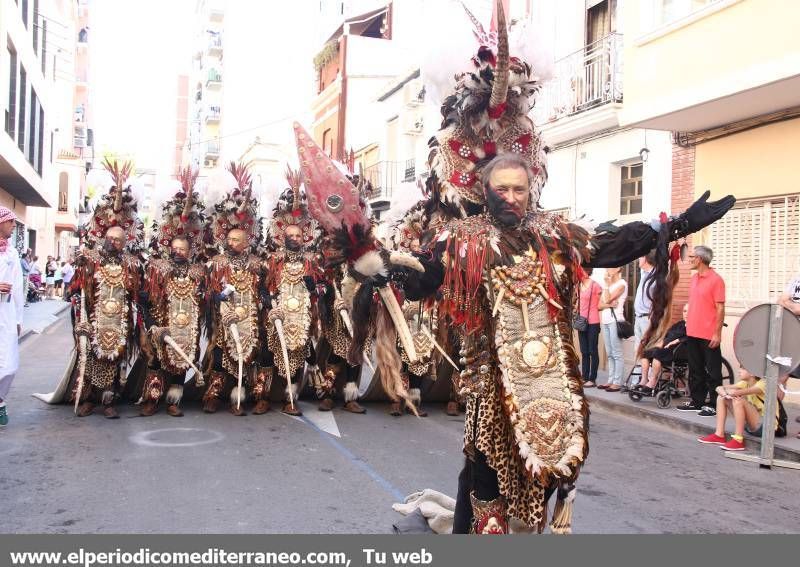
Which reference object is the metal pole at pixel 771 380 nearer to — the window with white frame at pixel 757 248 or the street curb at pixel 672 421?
the street curb at pixel 672 421

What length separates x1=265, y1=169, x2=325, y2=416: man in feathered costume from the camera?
28.0 ft

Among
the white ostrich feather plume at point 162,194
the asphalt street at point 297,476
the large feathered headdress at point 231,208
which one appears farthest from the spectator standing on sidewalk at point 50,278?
the large feathered headdress at point 231,208

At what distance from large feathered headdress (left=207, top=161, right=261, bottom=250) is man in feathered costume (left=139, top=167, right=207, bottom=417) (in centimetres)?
18

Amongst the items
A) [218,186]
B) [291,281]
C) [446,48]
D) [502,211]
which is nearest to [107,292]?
[218,186]

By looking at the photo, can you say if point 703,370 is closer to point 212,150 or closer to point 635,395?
point 635,395

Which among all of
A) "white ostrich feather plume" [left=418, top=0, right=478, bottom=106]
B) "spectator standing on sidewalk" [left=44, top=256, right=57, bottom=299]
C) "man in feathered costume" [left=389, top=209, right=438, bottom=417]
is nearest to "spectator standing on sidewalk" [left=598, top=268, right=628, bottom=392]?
"man in feathered costume" [left=389, top=209, right=438, bottom=417]

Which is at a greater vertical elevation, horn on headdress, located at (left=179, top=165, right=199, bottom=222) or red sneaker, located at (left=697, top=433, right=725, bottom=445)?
horn on headdress, located at (left=179, top=165, right=199, bottom=222)

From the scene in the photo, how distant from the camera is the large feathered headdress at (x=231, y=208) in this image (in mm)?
8484

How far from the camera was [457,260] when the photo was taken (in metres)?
3.62

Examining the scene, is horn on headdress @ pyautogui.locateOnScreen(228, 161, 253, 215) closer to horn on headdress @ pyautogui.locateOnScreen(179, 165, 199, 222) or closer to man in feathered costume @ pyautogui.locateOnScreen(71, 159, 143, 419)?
horn on headdress @ pyautogui.locateOnScreen(179, 165, 199, 222)

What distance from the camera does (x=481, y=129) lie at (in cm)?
392
